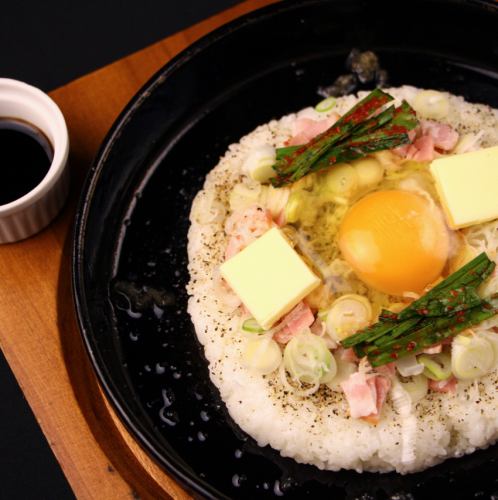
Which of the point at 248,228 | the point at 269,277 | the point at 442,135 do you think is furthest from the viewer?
the point at 442,135

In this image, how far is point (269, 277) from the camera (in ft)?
12.6

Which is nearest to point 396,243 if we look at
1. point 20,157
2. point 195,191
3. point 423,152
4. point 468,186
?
point 468,186

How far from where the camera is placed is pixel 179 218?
4.43 m

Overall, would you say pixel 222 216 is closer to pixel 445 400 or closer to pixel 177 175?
pixel 177 175

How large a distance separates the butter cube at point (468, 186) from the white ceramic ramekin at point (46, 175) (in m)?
1.74

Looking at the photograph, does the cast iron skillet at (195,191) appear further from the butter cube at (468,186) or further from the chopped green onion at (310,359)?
the butter cube at (468,186)

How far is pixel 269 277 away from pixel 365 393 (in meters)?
0.65

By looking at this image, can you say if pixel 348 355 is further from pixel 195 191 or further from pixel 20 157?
pixel 20 157

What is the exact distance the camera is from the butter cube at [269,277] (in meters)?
3.79

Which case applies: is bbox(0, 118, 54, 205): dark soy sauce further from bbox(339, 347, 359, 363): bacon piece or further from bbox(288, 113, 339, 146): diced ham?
bbox(339, 347, 359, 363): bacon piece

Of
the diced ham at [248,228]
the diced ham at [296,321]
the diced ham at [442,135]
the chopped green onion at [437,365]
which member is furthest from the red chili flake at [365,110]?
the chopped green onion at [437,365]

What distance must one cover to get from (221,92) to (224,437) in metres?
1.76

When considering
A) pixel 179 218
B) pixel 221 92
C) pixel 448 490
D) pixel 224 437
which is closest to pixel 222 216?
pixel 179 218

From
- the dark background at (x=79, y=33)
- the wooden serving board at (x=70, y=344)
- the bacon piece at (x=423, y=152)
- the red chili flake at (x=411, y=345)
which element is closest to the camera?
the red chili flake at (x=411, y=345)
